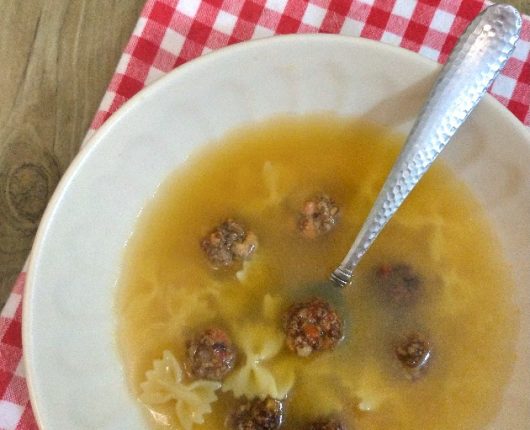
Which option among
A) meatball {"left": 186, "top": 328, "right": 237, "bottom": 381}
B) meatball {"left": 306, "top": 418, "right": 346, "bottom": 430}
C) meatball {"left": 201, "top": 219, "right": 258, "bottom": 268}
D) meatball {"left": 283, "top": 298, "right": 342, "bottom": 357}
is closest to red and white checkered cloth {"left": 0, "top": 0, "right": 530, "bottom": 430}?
meatball {"left": 201, "top": 219, "right": 258, "bottom": 268}

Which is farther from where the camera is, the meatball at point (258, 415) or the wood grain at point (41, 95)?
the wood grain at point (41, 95)

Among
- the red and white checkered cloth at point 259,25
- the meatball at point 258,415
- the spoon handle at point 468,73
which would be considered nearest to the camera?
the spoon handle at point 468,73

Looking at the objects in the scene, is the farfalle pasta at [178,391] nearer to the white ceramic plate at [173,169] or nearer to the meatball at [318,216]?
the white ceramic plate at [173,169]

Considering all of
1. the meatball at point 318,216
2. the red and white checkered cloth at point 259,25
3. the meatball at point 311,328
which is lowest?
the meatball at point 311,328

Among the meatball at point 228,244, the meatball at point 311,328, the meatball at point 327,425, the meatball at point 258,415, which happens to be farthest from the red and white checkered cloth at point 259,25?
the meatball at point 327,425

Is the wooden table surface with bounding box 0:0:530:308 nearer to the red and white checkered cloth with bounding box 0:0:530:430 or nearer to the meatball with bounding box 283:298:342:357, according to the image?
the red and white checkered cloth with bounding box 0:0:530:430

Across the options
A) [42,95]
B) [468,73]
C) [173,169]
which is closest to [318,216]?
[173,169]

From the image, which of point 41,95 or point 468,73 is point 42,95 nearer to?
point 41,95
